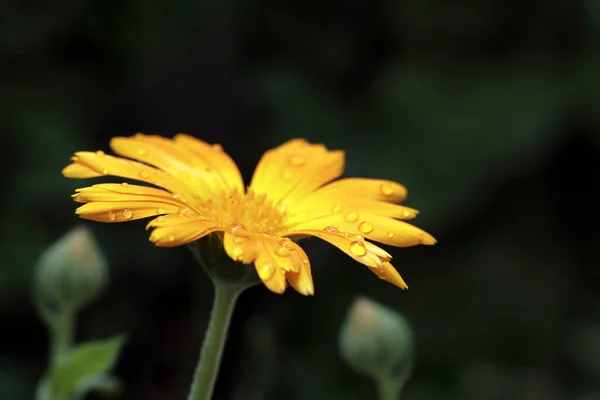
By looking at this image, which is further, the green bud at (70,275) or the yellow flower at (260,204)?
the green bud at (70,275)

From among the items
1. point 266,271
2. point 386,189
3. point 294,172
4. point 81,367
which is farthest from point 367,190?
point 81,367

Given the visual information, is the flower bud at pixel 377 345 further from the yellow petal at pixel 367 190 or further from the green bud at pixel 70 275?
the green bud at pixel 70 275

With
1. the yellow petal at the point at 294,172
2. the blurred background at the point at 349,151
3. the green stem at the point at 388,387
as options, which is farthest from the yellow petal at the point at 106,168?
the blurred background at the point at 349,151

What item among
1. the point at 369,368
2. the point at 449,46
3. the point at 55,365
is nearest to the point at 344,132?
the point at 449,46

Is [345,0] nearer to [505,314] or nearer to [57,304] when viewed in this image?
[505,314]

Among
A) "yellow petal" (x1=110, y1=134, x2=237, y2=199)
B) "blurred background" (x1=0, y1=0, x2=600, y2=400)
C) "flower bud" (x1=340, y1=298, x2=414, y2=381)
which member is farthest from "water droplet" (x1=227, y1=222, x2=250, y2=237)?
"blurred background" (x1=0, y1=0, x2=600, y2=400)

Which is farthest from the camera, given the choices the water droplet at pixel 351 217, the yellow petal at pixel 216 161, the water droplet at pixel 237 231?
the yellow petal at pixel 216 161
